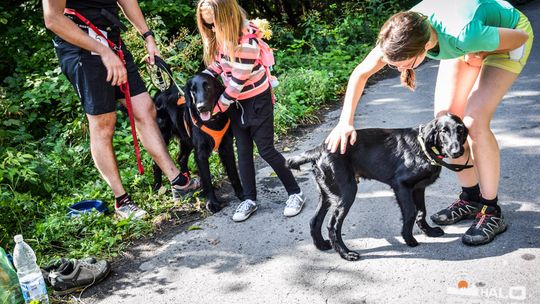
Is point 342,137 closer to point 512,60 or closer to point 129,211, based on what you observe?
point 512,60

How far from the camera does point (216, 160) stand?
4.87m

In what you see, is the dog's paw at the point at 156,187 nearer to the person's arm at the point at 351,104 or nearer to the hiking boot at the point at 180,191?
the hiking boot at the point at 180,191

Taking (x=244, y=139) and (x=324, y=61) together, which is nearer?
(x=244, y=139)

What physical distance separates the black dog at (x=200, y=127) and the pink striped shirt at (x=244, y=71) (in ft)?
0.50

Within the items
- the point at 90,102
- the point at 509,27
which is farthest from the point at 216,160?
the point at 509,27

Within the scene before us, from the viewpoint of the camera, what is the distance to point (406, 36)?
255 centimetres

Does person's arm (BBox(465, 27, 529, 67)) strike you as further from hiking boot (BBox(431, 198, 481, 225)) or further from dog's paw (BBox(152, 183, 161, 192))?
dog's paw (BBox(152, 183, 161, 192))

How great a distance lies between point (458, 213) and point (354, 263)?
817mm

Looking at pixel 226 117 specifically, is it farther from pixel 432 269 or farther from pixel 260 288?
pixel 432 269

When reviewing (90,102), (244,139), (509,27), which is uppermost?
(509,27)

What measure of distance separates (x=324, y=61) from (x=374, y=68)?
466 centimetres

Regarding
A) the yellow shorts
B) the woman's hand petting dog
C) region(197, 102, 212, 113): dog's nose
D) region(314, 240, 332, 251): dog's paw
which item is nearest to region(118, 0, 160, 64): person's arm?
region(197, 102, 212, 113): dog's nose

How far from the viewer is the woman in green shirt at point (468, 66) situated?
260cm

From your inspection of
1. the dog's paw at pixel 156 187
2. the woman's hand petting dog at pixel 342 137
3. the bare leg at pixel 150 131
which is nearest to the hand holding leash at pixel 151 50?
→ the bare leg at pixel 150 131
